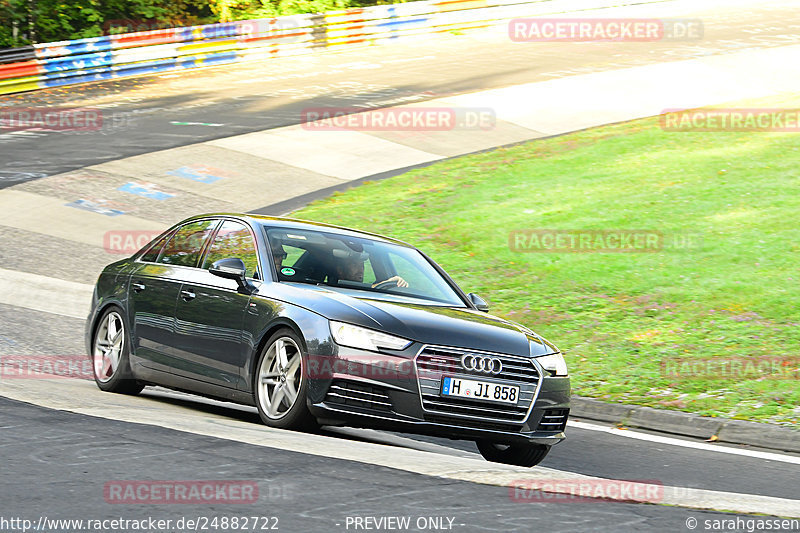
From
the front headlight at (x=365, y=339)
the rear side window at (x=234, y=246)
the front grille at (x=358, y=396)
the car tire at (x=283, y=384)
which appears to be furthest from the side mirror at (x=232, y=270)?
the front grille at (x=358, y=396)

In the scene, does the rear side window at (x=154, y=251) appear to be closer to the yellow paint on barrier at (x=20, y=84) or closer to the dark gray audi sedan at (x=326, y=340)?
the dark gray audi sedan at (x=326, y=340)

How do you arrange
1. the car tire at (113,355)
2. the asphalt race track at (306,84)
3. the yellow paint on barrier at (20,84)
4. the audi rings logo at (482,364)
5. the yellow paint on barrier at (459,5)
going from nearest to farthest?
the audi rings logo at (482,364) → the car tire at (113,355) → the asphalt race track at (306,84) → the yellow paint on barrier at (20,84) → the yellow paint on barrier at (459,5)

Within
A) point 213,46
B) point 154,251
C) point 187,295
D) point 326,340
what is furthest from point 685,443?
point 213,46

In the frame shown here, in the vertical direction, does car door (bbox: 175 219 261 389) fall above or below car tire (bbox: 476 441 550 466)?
above

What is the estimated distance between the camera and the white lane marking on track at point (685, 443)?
8148 mm

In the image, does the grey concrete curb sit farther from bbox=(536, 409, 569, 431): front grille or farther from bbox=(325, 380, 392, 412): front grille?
bbox=(325, 380, 392, 412): front grille

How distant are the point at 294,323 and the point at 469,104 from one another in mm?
19229

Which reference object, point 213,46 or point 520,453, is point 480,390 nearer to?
point 520,453

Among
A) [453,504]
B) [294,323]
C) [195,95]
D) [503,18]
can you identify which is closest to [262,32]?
[195,95]

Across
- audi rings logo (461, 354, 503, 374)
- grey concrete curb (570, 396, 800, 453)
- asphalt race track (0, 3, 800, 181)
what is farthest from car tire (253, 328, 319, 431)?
asphalt race track (0, 3, 800, 181)

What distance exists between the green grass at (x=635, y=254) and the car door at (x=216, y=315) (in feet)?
11.9

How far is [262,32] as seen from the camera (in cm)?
3281

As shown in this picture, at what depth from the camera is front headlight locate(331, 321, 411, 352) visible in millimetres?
6777

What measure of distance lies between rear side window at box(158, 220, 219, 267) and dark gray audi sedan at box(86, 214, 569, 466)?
0.04 feet
